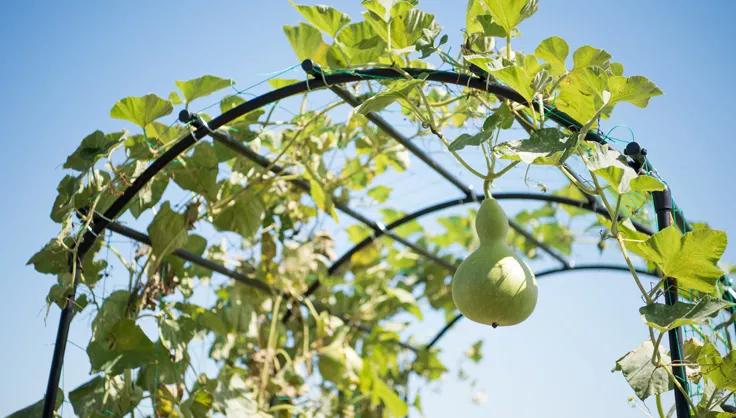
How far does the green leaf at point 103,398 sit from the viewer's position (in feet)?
5.25

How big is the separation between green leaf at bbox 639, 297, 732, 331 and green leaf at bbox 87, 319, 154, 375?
998 mm

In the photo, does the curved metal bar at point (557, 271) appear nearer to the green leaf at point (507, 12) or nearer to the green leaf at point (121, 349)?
the green leaf at point (507, 12)

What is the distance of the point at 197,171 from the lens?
1720 mm

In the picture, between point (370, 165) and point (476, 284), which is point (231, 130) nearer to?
point (370, 165)

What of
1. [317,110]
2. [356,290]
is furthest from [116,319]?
[356,290]

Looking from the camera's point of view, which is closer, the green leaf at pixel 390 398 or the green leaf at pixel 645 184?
the green leaf at pixel 645 184

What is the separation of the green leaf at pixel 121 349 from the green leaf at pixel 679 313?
39.3 inches

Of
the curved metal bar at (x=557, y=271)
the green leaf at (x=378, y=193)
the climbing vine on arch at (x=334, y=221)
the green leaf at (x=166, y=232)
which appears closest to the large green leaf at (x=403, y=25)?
the climbing vine on arch at (x=334, y=221)

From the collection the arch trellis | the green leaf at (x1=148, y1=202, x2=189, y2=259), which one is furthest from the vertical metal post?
the green leaf at (x1=148, y1=202, x2=189, y2=259)

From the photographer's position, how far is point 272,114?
1.68m

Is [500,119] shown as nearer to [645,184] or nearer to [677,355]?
[645,184]

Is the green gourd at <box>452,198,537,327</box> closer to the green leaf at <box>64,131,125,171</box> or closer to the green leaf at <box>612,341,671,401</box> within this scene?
the green leaf at <box>612,341,671,401</box>

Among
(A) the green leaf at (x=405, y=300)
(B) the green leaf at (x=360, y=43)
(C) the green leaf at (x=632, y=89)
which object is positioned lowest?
(C) the green leaf at (x=632, y=89)

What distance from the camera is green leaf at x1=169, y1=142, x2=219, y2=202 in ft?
5.59
